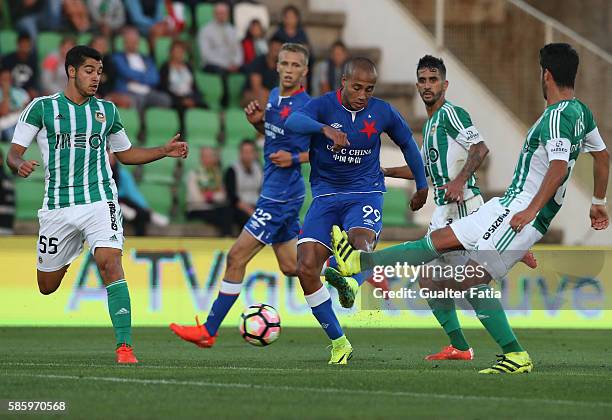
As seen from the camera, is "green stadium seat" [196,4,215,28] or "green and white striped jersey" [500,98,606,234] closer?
"green and white striped jersey" [500,98,606,234]

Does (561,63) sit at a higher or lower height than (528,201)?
higher

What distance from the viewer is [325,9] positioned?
2148 centimetres

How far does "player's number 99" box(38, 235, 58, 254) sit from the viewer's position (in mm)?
10094

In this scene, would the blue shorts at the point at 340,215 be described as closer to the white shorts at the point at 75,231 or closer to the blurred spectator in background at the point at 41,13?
the white shorts at the point at 75,231

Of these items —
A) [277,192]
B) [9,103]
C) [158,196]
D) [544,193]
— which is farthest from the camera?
[9,103]

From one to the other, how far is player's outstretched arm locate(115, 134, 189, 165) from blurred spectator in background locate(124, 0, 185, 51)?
9.08 meters

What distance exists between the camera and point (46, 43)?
61.9ft

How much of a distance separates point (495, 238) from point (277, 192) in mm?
3424

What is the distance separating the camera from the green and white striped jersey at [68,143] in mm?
9906

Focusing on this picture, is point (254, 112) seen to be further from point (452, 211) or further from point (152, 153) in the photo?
point (452, 211)

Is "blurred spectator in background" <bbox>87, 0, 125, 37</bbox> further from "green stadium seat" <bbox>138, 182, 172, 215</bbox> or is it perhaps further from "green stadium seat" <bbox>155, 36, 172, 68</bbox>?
"green stadium seat" <bbox>138, 182, 172, 215</bbox>

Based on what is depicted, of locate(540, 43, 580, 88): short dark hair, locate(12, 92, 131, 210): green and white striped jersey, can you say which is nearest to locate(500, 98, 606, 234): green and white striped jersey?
locate(540, 43, 580, 88): short dark hair

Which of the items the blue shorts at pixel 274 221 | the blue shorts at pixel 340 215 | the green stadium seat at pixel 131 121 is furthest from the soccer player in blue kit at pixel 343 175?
the green stadium seat at pixel 131 121

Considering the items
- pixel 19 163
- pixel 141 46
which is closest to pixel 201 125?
pixel 141 46
